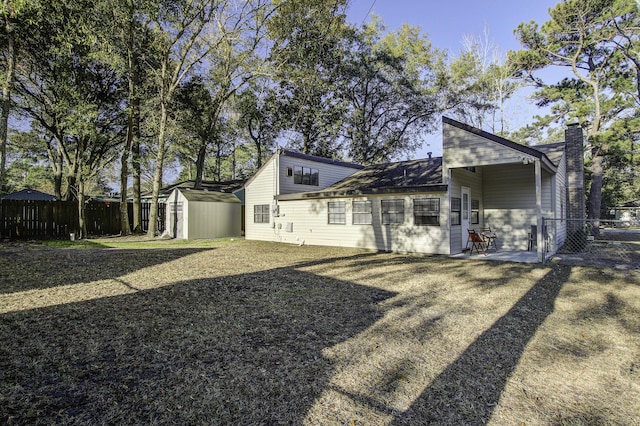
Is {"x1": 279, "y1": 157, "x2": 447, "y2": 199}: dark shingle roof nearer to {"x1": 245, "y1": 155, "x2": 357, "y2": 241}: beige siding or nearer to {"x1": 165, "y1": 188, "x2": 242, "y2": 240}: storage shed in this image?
{"x1": 245, "y1": 155, "x2": 357, "y2": 241}: beige siding

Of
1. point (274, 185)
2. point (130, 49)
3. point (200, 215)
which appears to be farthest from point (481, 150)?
point (130, 49)

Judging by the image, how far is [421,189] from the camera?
10.9 meters

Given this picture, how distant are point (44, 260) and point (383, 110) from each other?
77.1 ft

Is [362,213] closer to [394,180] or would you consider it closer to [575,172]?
[394,180]

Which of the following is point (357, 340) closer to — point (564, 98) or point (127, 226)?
point (127, 226)

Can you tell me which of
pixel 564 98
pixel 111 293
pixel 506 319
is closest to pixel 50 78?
pixel 111 293

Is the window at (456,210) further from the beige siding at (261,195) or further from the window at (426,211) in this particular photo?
the beige siding at (261,195)

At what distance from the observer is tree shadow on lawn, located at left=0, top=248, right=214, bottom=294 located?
6199 millimetres

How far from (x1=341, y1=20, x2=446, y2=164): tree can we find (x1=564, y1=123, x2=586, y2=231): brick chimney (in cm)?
1322

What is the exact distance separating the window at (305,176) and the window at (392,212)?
5470mm

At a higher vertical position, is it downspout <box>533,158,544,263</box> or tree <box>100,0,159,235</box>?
tree <box>100,0,159,235</box>

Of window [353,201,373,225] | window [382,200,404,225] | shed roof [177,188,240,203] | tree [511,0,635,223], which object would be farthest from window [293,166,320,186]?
tree [511,0,635,223]

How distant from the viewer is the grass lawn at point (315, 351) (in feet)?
8.11

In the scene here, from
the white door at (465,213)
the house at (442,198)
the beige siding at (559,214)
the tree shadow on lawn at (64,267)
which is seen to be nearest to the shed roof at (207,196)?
the house at (442,198)
